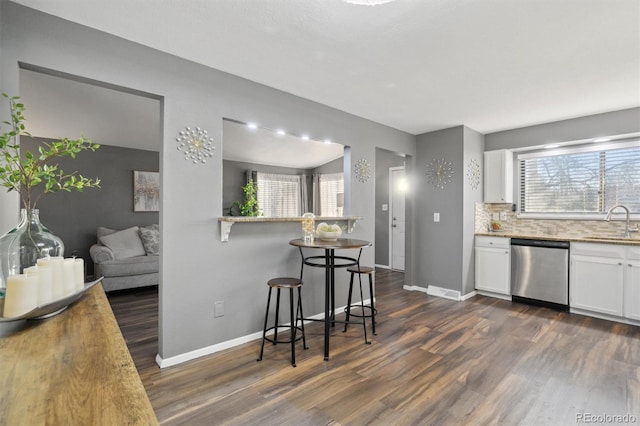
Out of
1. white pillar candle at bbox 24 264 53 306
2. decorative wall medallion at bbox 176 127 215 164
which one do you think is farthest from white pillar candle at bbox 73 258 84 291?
decorative wall medallion at bbox 176 127 215 164

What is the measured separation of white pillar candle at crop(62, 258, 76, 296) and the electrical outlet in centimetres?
161

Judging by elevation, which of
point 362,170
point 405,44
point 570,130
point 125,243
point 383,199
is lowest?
point 125,243

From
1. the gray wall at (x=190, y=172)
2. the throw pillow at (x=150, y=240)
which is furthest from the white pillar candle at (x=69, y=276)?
the throw pillow at (x=150, y=240)

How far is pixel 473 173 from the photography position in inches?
183

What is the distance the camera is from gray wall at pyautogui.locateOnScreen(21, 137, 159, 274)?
4859mm

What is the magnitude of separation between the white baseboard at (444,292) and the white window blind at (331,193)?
2.98 metres

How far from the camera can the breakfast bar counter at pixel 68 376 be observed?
1.88ft

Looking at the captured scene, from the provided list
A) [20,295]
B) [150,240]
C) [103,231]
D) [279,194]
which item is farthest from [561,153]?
[103,231]

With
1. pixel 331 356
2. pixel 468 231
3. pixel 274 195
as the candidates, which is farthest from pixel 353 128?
pixel 274 195

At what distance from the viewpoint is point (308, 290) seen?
11.5ft

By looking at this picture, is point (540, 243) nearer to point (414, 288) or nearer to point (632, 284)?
point (632, 284)

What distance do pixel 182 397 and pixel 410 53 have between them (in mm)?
3003

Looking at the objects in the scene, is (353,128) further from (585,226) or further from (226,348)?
(585,226)

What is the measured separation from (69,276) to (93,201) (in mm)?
4858
